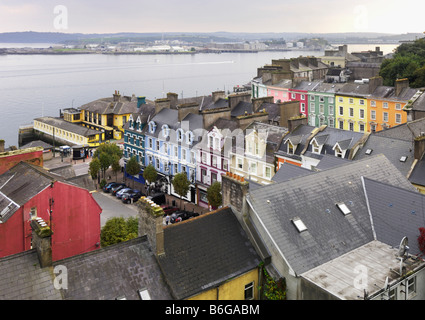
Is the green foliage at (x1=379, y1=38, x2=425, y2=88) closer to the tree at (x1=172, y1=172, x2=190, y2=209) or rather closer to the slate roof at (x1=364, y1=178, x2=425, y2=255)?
the tree at (x1=172, y1=172, x2=190, y2=209)

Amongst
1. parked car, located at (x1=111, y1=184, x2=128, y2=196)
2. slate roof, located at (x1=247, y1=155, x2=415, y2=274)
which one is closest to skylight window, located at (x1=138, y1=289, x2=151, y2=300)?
slate roof, located at (x1=247, y1=155, x2=415, y2=274)

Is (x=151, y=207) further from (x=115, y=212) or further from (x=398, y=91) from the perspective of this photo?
(x=398, y=91)

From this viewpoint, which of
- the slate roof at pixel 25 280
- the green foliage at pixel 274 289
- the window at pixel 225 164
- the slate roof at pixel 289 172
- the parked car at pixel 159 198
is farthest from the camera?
the parked car at pixel 159 198

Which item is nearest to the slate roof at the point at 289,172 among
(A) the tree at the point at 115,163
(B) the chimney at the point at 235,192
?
(B) the chimney at the point at 235,192

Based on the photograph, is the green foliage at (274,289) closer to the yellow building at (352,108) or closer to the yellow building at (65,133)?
the yellow building at (352,108)

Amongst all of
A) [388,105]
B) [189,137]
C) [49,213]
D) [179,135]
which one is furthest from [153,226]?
[388,105]

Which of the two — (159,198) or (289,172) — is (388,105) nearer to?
(159,198)
